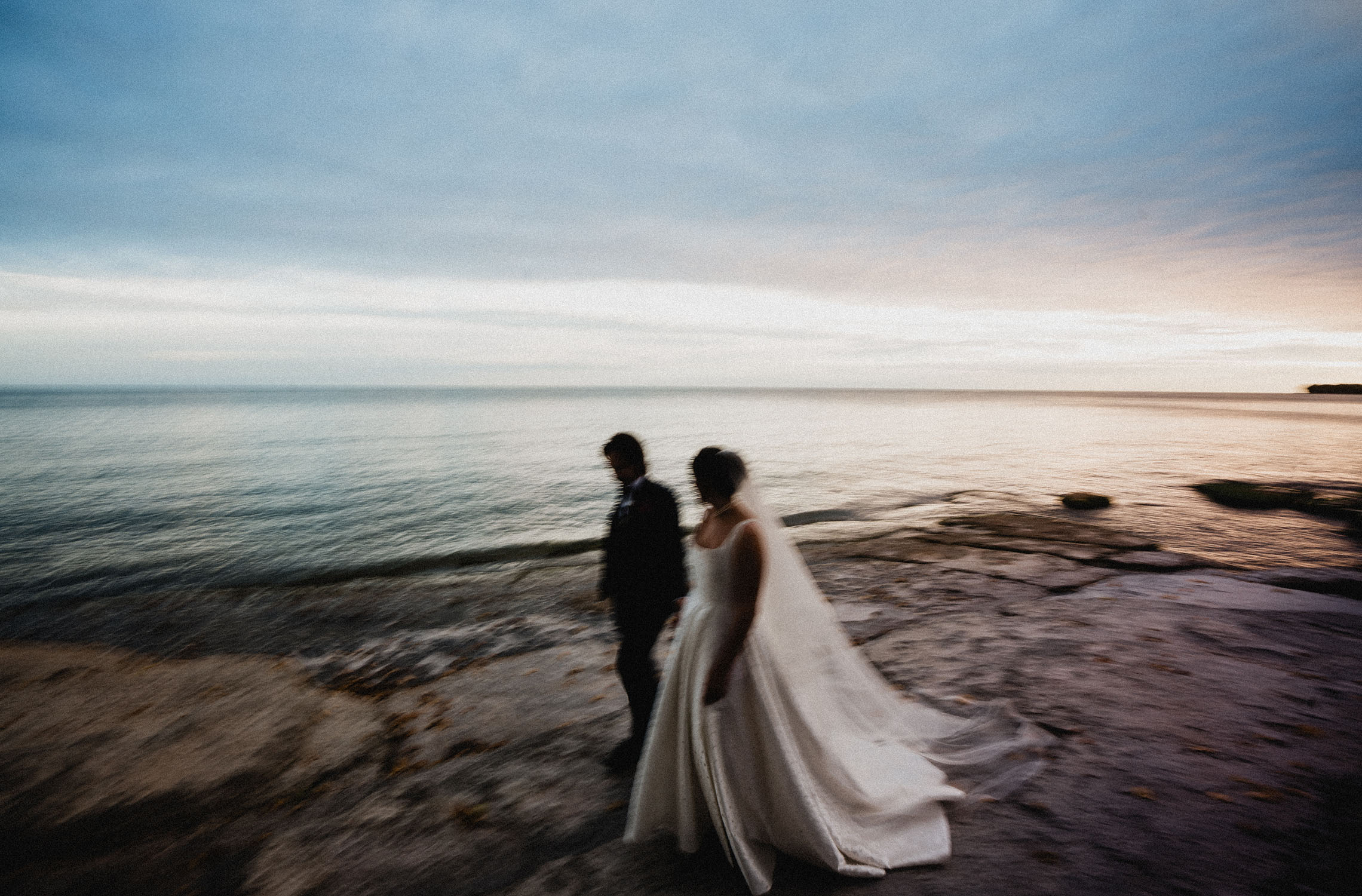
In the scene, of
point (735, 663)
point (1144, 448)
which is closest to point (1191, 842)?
point (735, 663)

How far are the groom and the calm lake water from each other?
35.4ft

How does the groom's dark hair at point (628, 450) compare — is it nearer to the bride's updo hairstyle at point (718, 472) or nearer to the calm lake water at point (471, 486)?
the bride's updo hairstyle at point (718, 472)

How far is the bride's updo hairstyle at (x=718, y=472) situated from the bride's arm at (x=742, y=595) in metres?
0.24

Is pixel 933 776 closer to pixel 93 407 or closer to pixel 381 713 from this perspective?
pixel 381 713

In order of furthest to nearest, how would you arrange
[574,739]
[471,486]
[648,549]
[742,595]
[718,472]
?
[471,486], [574,739], [648,549], [718,472], [742,595]

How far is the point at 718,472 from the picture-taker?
129 inches

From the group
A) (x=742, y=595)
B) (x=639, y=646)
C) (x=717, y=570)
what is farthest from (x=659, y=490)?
(x=742, y=595)

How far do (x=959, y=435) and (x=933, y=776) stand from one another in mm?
47878

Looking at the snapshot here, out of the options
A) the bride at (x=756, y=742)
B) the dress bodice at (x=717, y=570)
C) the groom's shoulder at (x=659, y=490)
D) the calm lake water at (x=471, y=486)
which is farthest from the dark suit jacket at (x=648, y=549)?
the calm lake water at (x=471, y=486)

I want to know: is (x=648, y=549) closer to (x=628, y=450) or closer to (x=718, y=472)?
(x=628, y=450)

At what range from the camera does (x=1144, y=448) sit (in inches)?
1414

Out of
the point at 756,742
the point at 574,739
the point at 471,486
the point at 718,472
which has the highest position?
the point at 718,472

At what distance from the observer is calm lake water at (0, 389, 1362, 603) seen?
1378 cm

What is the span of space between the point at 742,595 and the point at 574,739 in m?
3.04
